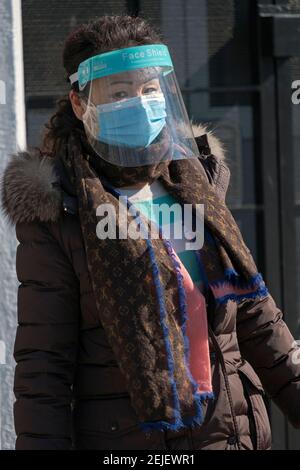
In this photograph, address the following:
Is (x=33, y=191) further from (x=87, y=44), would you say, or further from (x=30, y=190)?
(x=87, y=44)

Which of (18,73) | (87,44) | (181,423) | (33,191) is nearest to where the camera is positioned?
(181,423)

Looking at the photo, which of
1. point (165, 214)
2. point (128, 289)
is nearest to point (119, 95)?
point (165, 214)

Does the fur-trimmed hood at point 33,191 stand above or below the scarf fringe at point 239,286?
above

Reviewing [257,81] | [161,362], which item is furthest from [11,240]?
[161,362]

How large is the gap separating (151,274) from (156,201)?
0.87 ft

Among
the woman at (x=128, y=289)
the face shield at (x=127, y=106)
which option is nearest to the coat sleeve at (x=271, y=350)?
the woman at (x=128, y=289)

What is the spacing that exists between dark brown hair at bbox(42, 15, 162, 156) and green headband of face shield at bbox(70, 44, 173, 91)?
0.03m

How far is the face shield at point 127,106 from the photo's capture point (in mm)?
2402

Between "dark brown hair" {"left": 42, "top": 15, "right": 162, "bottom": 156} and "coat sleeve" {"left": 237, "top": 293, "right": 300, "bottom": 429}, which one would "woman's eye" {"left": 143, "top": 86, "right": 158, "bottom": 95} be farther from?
"coat sleeve" {"left": 237, "top": 293, "right": 300, "bottom": 429}

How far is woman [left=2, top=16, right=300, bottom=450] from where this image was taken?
224 centimetres

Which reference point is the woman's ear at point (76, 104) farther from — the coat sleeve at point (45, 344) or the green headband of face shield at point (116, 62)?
the coat sleeve at point (45, 344)

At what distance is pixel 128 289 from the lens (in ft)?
7.41
